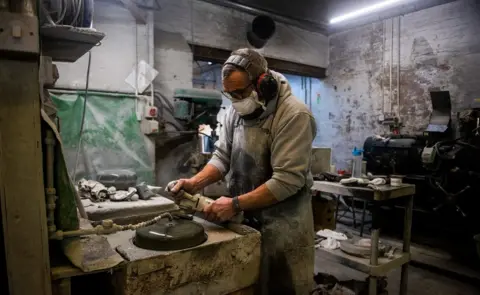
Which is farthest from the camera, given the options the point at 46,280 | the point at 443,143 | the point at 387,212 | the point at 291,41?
the point at 291,41

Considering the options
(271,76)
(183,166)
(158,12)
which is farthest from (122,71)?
(271,76)

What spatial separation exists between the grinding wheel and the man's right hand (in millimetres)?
336

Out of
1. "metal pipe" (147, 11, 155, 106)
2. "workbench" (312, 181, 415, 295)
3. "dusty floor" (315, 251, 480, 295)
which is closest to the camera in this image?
"workbench" (312, 181, 415, 295)

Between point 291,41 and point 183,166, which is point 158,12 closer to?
point 183,166

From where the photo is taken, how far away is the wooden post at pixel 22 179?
1010mm

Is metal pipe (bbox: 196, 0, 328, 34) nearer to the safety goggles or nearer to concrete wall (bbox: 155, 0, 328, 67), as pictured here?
concrete wall (bbox: 155, 0, 328, 67)

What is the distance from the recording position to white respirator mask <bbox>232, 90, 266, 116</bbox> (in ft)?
5.86

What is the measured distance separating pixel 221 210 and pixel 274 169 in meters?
0.33

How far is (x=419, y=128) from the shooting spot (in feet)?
16.6

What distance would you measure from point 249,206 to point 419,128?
434 centimetres

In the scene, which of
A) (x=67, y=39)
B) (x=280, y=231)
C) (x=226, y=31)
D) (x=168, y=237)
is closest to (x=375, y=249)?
(x=280, y=231)

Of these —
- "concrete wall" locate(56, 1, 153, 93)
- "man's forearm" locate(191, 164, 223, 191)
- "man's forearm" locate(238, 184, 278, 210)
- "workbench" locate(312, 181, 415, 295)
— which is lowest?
"workbench" locate(312, 181, 415, 295)

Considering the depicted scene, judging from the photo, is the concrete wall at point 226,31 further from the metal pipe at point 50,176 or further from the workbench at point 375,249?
the metal pipe at point 50,176

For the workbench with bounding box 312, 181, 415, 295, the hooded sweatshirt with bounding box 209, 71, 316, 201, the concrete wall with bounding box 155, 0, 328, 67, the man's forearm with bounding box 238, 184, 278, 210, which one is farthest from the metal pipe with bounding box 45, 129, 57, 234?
the concrete wall with bounding box 155, 0, 328, 67
